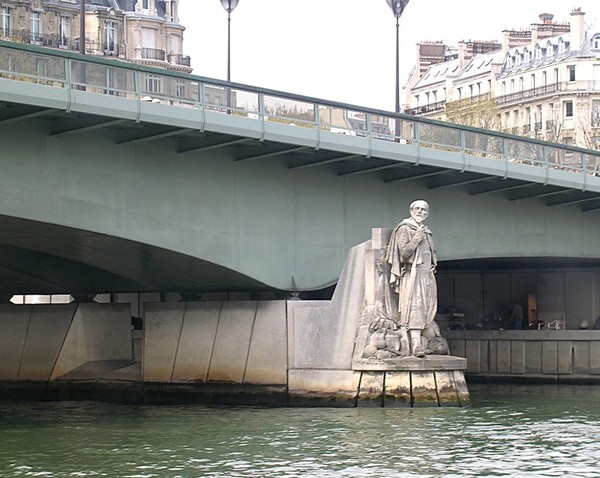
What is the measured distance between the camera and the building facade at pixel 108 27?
11625 cm

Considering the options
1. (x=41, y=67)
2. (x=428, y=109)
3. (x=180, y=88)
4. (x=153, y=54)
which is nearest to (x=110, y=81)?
(x=41, y=67)

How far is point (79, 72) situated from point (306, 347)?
11104 millimetres

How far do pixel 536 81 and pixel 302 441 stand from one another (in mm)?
101237

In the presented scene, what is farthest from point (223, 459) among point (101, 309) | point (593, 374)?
point (593, 374)

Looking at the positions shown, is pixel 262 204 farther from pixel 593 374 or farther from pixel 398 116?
pixel 593 374

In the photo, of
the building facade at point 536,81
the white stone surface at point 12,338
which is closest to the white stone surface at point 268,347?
the white stone surface at point 12,338

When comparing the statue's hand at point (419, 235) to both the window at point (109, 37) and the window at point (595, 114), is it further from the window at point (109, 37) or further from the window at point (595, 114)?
the window at point (109, 37)

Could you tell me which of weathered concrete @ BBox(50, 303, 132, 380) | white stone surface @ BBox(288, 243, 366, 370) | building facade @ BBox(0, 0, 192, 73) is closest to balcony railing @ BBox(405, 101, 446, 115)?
building facade @ BBox(0, 0, 192, 73)

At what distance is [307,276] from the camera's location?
46.7m

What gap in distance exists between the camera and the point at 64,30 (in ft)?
395

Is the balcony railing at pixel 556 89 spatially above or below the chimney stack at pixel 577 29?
below

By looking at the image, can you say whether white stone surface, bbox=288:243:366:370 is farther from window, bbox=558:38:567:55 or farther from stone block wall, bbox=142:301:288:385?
window, bbox=558:38:567:55

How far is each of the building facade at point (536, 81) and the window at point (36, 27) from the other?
2815 centimetres

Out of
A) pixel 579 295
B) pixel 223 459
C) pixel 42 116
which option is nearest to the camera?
pixel 223 459
